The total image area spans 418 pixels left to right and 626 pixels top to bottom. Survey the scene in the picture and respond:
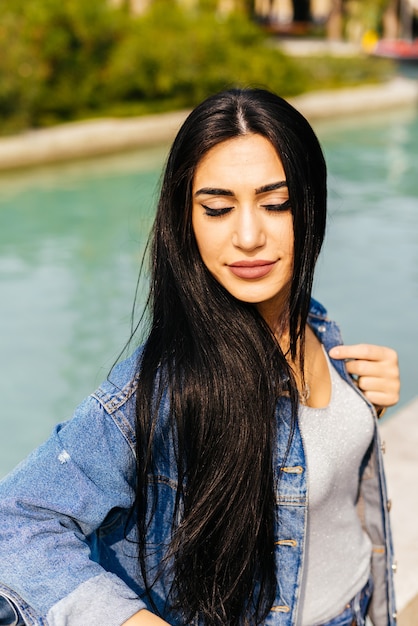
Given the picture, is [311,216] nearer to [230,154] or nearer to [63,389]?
[230,154]

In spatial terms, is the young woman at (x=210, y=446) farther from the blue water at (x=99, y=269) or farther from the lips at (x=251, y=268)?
the blue water at (x=99, y=269)

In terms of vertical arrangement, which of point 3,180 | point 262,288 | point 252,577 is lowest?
point 252,577

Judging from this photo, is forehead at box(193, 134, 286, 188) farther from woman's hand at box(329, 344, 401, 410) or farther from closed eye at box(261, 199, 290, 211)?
woman's hand at box(329, 344, 401, 410)

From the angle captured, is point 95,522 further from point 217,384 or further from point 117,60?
point 117,60

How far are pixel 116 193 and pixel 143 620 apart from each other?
10496 millimetres

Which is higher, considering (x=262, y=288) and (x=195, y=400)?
(x=262, y=288)

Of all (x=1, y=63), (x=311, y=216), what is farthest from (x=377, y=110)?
(x=311, y=216)

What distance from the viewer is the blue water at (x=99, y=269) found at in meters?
6.14

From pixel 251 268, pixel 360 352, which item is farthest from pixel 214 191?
pixel 360 352

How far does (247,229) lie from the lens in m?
1.34

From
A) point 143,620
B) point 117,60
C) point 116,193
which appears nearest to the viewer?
point 143,620

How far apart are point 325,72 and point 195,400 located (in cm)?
2122

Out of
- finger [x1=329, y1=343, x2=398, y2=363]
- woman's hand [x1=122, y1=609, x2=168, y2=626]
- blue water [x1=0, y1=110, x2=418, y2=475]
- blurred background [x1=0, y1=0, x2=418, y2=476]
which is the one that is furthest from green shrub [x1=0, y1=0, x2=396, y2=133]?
woman's hand [x1=122, y1=609, x2=168, y2=626]

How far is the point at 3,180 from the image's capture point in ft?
39.0
